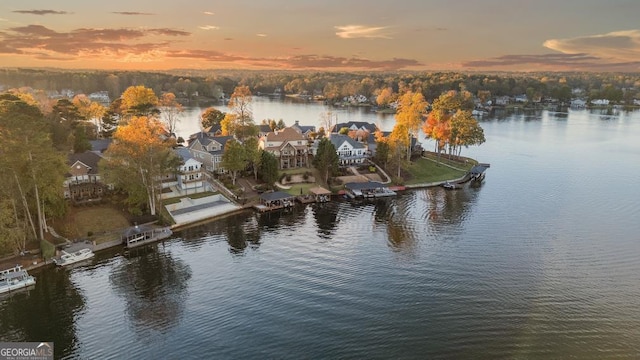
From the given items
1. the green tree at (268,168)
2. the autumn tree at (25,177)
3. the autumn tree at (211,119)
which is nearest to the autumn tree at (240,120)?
the green tree at (268,168)

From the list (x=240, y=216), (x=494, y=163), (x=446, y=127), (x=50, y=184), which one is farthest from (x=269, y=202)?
(x=494, y=163)

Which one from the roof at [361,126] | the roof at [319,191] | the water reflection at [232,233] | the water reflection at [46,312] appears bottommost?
the water reflection at [46,312]

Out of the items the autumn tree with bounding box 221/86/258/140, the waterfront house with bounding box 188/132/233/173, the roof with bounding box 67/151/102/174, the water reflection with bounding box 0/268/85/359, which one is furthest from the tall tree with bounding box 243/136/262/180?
the water reflection with bounding box 0/268/85/359

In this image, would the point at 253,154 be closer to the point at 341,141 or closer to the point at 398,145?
the point at 341,141

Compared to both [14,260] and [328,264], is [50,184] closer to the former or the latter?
[14,260]

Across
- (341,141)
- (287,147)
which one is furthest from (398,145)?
(287,147)

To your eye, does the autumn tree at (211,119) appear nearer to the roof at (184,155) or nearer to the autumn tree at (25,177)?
the roof at (184,155)

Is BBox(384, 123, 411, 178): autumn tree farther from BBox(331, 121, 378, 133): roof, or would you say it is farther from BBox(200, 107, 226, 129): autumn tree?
BBox(200, 107, 226, 129): autumn tree
